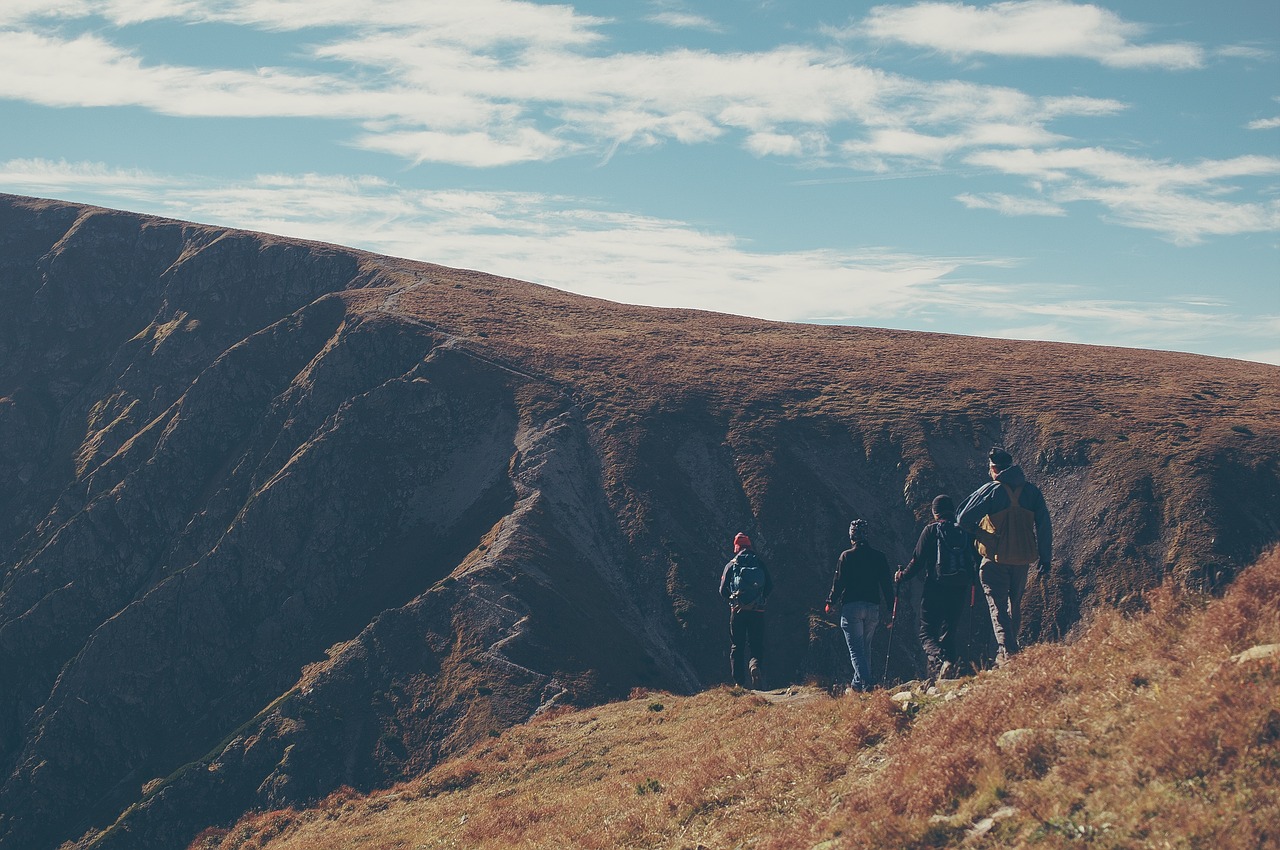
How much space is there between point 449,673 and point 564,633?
5304 mm

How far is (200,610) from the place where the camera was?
172 ft

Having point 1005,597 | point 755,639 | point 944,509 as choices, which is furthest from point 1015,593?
point 755,639

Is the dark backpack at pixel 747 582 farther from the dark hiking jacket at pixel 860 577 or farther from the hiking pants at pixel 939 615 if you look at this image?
the hiking pants at pixel 939 615

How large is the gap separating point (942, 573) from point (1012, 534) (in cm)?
143

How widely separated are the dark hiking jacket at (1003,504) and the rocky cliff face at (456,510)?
23093 mm

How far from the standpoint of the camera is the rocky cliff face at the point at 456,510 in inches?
1610

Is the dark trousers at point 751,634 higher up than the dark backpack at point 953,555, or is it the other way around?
the dark backpack at point 953,555

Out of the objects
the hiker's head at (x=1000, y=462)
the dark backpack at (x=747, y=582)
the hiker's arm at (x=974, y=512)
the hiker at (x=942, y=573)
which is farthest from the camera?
the dark backpack at (x=747, y=582)

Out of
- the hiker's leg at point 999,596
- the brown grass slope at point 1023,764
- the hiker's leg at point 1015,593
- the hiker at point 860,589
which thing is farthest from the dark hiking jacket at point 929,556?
the brown grass slope at point 1023,764

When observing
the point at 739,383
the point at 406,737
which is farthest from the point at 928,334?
the point at 406,737

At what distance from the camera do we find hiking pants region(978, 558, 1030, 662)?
16484 mm

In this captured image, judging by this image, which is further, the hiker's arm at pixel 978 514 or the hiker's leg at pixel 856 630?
the hiker's leg at pixel 856 630

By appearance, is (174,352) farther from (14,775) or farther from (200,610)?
(14,775)

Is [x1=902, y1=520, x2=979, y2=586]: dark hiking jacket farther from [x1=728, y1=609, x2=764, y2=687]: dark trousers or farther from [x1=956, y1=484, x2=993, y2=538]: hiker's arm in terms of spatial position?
[x1=728, y1=609, x2=764, y2=687]: dark trousers
